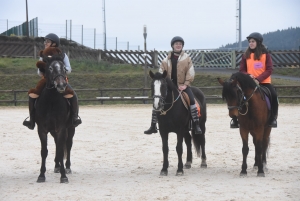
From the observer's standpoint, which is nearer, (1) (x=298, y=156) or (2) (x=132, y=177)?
(2) (x=132, y=177)

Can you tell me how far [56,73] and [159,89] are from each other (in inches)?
68.8

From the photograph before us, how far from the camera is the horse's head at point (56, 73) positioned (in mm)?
9795

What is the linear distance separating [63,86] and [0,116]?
1501 cm

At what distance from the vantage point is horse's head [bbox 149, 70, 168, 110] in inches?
405

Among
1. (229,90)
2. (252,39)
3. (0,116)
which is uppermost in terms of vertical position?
(252,39)

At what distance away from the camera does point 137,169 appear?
11.6 meters

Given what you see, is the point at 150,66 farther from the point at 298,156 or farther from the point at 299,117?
the point at 298,156

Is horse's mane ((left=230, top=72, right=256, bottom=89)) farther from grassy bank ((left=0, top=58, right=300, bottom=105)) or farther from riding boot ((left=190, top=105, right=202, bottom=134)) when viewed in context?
grassy bank ((left=0, top=58, right=300, bottom=105))

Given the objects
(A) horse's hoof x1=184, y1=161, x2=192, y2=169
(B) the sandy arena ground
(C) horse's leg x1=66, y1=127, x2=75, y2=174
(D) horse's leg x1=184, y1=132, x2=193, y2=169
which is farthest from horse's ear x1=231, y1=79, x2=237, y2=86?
(C) horse's leg x1=66, y1=127, x2=75, y2=174

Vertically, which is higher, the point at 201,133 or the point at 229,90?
the point at 229,90

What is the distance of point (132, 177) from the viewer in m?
10.7

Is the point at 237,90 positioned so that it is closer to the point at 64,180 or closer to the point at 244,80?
the point at 244,80

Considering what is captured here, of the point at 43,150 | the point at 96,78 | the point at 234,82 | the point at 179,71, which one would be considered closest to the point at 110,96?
the point at 96,78

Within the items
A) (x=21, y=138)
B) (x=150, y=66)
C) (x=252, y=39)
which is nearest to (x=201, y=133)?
(x=252, y=39)
